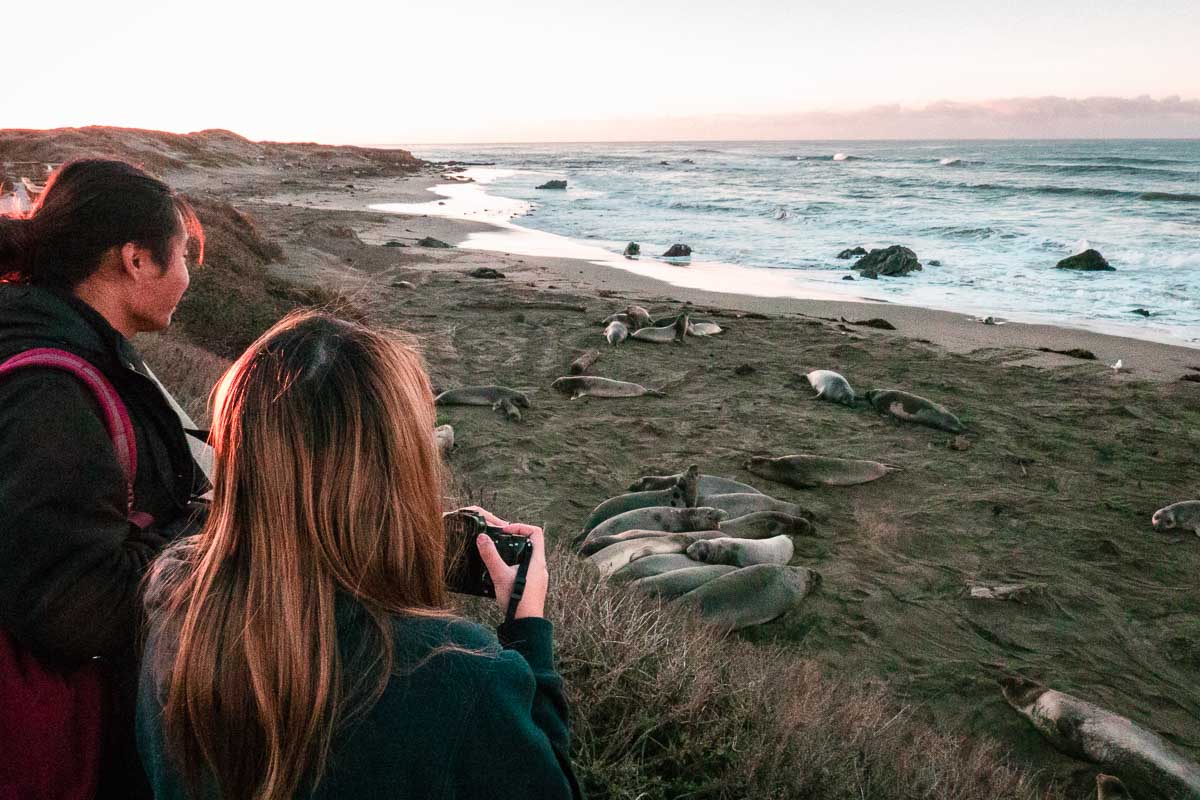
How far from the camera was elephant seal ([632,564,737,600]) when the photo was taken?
454 centimetres

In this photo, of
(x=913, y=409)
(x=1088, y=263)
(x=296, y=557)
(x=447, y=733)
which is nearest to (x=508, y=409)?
(x=913, y=409)

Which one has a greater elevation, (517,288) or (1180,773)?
(517,288)

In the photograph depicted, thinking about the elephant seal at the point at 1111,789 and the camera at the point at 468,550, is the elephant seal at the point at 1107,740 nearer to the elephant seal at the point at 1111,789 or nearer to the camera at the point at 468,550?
the elephant seal at the point at 1111,789

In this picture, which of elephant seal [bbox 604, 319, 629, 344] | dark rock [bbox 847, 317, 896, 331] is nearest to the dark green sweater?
elephant seal [bbox 604, 319, 629, 344]

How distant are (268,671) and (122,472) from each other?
0.82 m

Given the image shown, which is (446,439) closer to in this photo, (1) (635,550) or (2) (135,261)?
(1) (635,550)

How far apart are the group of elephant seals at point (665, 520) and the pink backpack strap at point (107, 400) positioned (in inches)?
152

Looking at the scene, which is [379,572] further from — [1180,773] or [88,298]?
[1180,773]

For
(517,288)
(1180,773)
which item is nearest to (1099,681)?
(1180,773)

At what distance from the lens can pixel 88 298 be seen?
6.50 feet

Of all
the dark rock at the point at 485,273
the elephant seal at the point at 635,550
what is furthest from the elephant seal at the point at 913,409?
the dark rock at the point at 485,273

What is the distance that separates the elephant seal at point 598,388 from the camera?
28.6ft

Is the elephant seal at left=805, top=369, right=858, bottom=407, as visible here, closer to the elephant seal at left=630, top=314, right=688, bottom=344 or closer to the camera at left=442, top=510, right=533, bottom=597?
the elephant seal at left=630, top=314, right=688, bottom=344

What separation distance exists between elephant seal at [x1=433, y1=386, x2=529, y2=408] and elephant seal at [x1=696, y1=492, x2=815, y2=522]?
293 cm
